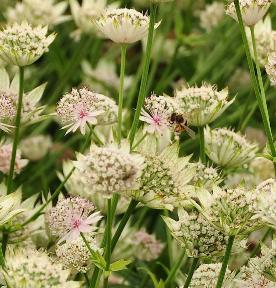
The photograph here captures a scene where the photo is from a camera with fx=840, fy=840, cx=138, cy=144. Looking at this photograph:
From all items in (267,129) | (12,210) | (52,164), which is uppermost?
(267,129)

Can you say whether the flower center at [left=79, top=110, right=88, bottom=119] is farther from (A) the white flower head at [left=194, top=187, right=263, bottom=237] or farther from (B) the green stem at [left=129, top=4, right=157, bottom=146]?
(A) the white flower head at [left=194, top=187, right=263, bottom=237]

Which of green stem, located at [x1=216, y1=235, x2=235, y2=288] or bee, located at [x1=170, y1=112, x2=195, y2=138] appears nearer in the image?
green stem, located at [x1=216, y1=235, x2=235, y2=288]

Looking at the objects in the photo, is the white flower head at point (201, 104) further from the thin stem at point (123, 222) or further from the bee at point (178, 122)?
the thin stem at point (123, 222)

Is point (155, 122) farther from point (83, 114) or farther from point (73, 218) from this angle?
point (73, 218)

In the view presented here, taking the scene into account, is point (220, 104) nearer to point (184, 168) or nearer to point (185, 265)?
point (184, 168)

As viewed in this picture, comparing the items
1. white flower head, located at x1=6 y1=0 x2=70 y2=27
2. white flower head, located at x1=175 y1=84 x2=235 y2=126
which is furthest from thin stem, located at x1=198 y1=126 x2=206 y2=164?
white flower head, located at x1=6 y1=0 x2=70 y2=27

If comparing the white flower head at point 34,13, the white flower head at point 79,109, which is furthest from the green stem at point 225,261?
the white flower head at point 34,13

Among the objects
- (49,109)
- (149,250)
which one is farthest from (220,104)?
(49,109)
